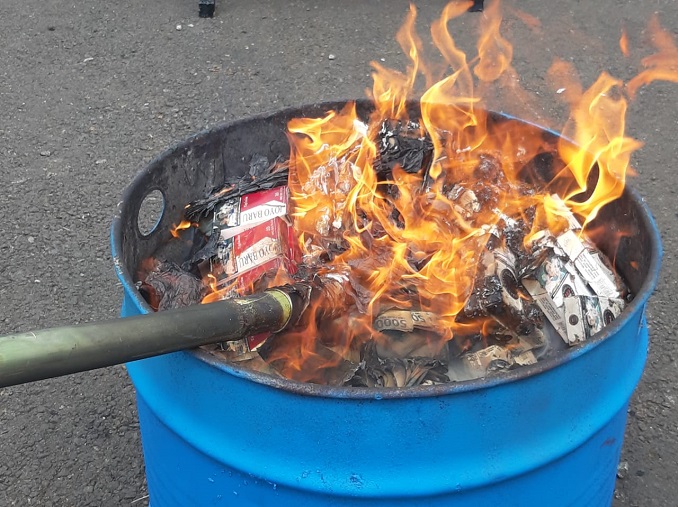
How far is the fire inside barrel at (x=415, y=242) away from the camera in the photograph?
5.52 feet

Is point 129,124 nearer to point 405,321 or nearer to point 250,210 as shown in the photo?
point 250,210

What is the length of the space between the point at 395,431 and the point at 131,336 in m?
0.47

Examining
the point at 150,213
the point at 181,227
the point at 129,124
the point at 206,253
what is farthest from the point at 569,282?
the point at 129,124

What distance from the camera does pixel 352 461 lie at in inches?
52.0

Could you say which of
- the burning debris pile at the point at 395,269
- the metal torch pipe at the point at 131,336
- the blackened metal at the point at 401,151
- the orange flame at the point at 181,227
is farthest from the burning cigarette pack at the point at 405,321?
the orange flame at the point at 181,227

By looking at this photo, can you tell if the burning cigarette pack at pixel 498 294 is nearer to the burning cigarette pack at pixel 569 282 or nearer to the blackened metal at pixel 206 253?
the burning cigarette pack at pixel 569 282

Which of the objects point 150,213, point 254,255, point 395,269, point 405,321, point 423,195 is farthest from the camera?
point 150,213

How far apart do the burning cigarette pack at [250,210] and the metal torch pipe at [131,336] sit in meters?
0.55

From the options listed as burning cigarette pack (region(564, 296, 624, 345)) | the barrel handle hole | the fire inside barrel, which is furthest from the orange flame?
the barrel handle hole

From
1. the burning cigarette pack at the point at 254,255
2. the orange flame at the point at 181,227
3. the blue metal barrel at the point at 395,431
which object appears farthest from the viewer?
the orange flame at the point at 181,227

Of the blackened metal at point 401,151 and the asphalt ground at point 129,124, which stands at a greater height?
the blackened metal at point 401,151

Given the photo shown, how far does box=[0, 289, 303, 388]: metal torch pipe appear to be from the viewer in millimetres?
1093

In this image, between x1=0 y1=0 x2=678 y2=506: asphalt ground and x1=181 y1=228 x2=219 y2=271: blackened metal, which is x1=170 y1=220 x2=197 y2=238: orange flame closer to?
x1=181 y1=228 x2=219 y2=271: blackened metal

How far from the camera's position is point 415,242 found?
192cm
